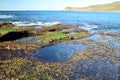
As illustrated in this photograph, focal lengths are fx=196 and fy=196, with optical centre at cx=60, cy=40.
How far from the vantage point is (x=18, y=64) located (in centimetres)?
2473

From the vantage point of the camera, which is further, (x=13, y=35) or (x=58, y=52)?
(x=13, y=35)

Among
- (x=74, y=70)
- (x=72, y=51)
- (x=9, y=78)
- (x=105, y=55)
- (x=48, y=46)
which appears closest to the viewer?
(x=9, y=78)

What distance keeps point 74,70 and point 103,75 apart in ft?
11.1

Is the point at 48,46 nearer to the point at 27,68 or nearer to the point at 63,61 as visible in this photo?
the point at 63,61

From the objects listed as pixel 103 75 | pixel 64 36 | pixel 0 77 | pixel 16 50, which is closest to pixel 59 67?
pixel 103 75

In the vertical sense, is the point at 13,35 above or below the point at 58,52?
below

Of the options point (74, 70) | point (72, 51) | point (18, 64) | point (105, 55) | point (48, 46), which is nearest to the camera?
point (74, 70)

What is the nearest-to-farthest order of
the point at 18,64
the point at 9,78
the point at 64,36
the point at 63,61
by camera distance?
1. the point at 9,78
2. the point at 18,64
3. the point at 63,61
4. the point at 64,36

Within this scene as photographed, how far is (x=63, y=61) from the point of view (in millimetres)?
27031

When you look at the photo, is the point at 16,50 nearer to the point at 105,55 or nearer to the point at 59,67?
the point at 59,67

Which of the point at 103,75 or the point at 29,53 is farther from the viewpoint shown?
the point at 29,53

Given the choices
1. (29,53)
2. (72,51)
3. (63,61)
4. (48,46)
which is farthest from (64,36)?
(63,61)

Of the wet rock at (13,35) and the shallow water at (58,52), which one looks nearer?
the shallow water at (58,52)

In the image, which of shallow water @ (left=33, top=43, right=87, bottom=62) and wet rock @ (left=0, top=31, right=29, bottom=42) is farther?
wet rock @ (left=0, top=31, right=29, bottom=42)
